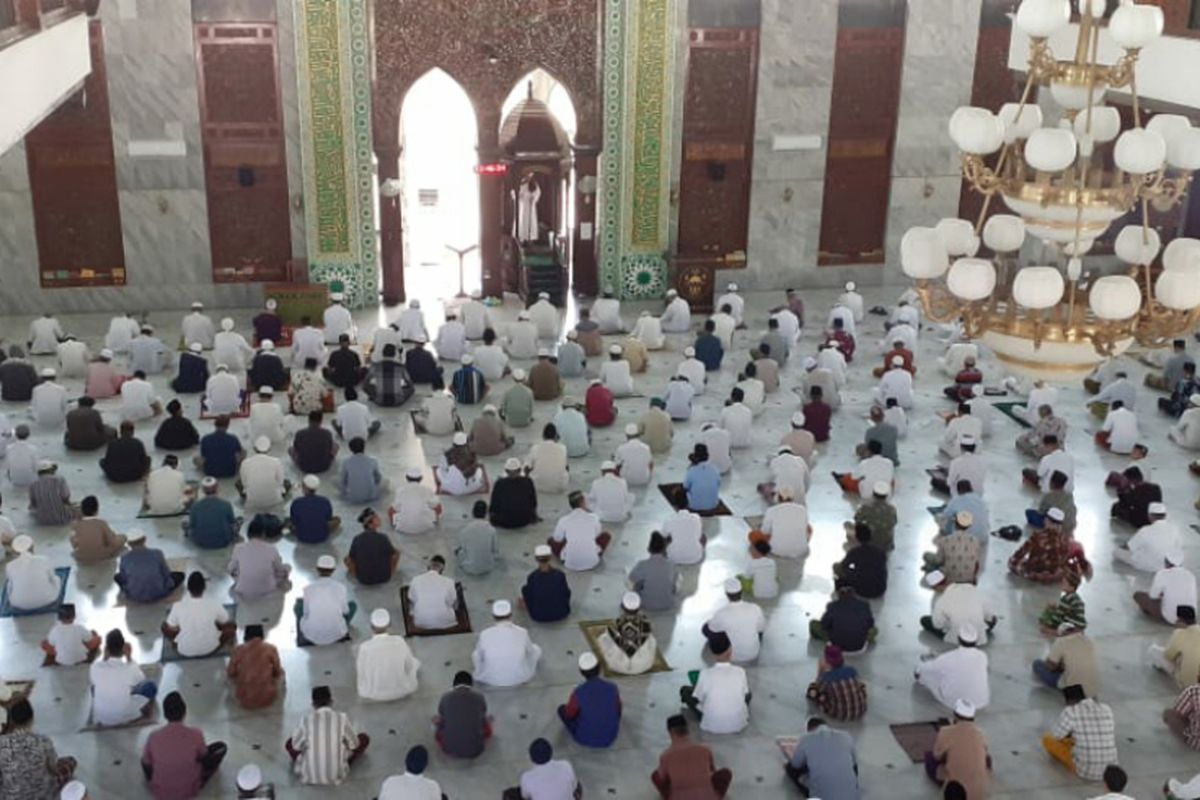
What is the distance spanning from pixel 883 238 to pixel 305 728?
10.2m

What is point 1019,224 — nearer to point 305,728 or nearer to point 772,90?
point 305,728

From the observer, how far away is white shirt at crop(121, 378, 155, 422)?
1099cm

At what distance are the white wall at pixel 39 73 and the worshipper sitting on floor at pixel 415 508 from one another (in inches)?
127

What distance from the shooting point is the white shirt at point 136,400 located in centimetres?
1099

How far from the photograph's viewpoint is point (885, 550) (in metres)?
9.21

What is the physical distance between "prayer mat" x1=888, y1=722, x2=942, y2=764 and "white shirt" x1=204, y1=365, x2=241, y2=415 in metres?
6.04

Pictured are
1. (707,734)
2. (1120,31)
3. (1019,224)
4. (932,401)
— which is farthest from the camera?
(932,401)

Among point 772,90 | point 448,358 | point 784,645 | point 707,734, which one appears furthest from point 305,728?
point 772,90

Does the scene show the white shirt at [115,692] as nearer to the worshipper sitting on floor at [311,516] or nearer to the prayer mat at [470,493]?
the worshipper sitting on floor at [311,516]

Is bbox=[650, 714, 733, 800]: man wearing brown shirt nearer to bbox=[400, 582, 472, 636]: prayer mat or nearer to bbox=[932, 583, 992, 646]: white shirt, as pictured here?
bbox=[400, 582, 472, 636]: prayer mat

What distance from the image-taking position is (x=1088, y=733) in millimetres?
7012

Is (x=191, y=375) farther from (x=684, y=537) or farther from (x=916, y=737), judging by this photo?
(x=916, y=737)

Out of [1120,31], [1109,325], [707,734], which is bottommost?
[707,734]

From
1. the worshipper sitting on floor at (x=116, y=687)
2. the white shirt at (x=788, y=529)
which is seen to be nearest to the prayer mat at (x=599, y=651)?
the white shirt at (x=788, y=529)
